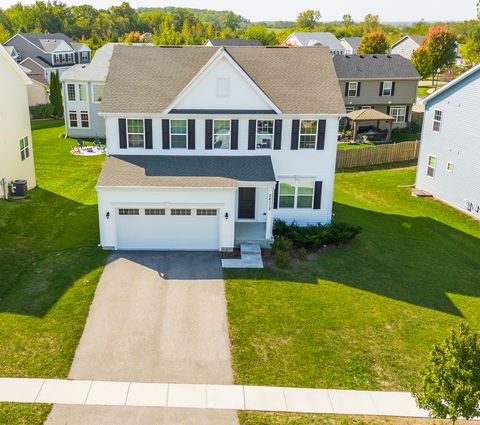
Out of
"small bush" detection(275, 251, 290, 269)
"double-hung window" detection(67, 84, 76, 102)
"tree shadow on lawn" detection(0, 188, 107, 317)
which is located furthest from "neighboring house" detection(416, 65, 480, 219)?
"double-hung window" detection(67, 84, 76, 102)

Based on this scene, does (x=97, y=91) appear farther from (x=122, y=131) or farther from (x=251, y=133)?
(x=251, y=133)

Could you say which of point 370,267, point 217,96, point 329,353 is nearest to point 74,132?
point 217,96

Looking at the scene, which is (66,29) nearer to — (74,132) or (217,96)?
(74,132)

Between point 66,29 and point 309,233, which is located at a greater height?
point 66,29

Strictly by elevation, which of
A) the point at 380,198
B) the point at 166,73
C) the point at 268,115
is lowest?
the point at 380,198

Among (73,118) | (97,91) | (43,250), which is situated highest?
(97,91)

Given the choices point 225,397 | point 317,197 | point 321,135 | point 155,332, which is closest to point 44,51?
point 321,135
